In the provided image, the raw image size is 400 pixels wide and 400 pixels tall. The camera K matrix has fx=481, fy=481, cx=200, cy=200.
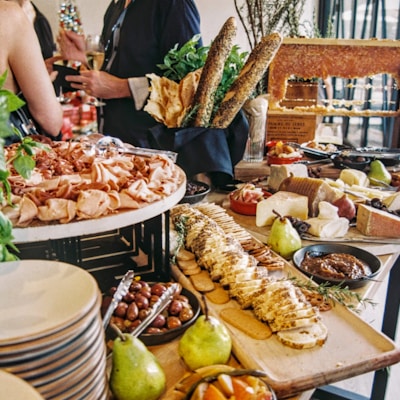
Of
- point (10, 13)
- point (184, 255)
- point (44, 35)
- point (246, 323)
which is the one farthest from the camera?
point (44, 35)

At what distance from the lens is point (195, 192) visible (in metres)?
1.86

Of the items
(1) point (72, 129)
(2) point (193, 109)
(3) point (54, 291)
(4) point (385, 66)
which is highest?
(4) point (385, 66)

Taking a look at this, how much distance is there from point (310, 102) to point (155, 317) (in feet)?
6.56

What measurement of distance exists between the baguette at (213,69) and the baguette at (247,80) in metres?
0.07

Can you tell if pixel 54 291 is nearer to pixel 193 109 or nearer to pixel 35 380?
pixel 35 380

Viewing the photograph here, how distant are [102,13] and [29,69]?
373 cm

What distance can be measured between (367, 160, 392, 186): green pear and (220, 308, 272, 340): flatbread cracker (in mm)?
1284

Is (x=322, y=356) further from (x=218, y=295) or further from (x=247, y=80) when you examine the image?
(x=247, y=80)

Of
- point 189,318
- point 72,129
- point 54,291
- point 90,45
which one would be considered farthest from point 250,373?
point 72,129

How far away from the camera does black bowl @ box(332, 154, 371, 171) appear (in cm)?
229

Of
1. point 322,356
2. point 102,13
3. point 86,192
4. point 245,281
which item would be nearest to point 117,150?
point 86,192

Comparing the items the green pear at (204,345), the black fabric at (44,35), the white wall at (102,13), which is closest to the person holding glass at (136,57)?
the green pear at (204,345)

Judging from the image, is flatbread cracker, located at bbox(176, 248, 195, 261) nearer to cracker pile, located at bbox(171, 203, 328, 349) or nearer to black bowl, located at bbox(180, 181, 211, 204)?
cracker pile, located at bbox(171, 203, 328, 349)

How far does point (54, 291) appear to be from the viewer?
0.67 meters
